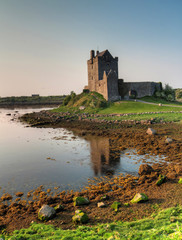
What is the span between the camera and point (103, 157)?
1978cm

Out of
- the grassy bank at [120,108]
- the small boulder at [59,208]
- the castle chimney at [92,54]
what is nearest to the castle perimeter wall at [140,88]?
the grassy bank at [120,108]

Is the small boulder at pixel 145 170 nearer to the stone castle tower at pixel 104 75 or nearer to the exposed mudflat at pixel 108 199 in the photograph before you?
the exposed mudflat at pixel 108 199

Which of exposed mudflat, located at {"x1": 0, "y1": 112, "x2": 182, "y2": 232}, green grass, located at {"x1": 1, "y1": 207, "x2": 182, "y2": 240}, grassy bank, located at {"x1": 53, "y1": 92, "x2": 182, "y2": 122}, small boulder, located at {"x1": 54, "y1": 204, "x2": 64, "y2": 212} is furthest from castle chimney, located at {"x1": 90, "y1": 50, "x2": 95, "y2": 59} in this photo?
green grass, located at {"x1": 1, "y1": 207, "x2": 182, "y2": 240}

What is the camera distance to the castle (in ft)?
193

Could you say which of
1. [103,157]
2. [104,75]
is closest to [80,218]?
[103,157]

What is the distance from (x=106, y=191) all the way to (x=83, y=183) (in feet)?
7.35

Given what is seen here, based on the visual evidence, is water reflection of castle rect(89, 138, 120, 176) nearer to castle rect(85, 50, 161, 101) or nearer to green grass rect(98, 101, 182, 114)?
green grass rect(98, 101, 182, 114)

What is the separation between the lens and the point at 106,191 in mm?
12461

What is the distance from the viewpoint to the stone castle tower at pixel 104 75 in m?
58.4

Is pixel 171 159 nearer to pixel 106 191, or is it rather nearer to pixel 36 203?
pixel 106 191

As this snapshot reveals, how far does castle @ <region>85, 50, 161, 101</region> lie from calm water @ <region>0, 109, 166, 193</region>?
34383 millimetres

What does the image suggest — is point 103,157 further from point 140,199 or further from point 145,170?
point 140,199

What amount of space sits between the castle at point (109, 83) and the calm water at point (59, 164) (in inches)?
1354

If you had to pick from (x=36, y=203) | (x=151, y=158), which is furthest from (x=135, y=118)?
(x=36, y=203)
